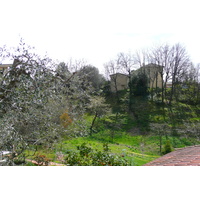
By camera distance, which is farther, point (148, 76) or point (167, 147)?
point (167, 147)

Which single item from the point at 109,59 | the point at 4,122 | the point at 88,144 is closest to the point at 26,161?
the point at 4,122

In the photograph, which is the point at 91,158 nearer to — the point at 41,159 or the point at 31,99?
the point at 41,159

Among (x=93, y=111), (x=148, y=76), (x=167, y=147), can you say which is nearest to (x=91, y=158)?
(x=93, y=111)

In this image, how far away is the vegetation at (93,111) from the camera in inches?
97.7

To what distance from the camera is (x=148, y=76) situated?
338 centimetres

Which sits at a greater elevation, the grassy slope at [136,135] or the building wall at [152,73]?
the building wall at [152,73]

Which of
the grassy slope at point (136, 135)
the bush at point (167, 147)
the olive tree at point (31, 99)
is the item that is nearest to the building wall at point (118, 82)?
the grassy slope at point (136, 135)

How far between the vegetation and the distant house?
0.05 metres

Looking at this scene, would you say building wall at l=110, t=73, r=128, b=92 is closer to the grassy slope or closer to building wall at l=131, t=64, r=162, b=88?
building wall at l=131, t=64, r=162, b=88

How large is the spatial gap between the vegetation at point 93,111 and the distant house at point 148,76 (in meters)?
0.05

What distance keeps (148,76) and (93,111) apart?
1103 millimetres

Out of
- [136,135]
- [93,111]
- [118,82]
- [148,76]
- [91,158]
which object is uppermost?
[148,76]

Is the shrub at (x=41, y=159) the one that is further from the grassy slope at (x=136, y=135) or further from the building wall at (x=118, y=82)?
the building wall at (x=118, y=82)
